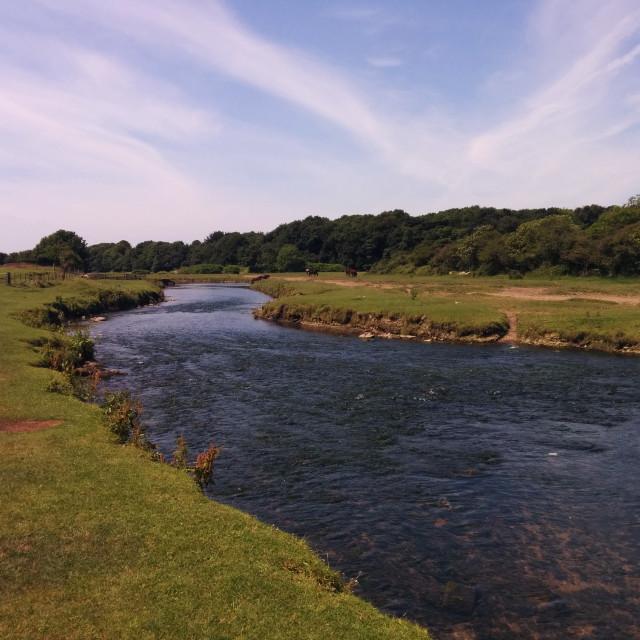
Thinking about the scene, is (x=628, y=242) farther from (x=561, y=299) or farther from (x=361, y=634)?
(x=361, y=634)

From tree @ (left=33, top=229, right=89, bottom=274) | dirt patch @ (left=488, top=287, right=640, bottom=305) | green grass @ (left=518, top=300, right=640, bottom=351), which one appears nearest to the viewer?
green grass @ (left=518, top=300, right=640, bottom=351)

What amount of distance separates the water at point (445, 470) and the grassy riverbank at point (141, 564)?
7.83 feet

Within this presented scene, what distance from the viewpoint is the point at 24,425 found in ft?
67.1

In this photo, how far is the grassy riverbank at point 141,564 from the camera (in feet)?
33.1

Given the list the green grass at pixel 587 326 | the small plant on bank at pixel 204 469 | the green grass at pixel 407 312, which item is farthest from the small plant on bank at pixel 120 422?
the green grass at pixel 587 326

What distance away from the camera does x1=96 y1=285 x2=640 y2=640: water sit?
13.4m

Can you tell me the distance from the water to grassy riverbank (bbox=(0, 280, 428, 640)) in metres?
2.39

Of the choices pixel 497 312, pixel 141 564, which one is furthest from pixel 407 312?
pixel 141 564

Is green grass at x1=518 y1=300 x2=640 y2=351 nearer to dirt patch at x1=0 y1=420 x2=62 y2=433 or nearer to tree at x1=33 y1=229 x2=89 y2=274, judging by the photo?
dirt patch at x1=0 y1=420 x2=62 y2=433

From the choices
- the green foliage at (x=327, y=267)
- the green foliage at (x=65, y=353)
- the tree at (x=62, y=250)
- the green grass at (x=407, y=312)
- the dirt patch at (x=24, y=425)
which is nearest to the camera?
the dirt patch at (x=24, y=425)

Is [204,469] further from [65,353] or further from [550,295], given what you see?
[550,295]

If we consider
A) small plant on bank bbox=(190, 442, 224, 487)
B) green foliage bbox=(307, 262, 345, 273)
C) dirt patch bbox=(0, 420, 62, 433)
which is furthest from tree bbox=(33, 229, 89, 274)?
small plant on bank bbox=(190, 442, 224, 487)

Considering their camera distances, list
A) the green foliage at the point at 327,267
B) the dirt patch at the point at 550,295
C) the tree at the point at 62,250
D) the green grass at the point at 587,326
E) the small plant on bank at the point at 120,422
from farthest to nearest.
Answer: the green foliage at the point at 327,267
the tree at the point at 62,250
the dirt patch at the point at 550,295
the green grass at the point at 587,326
the small plant on bank at the point at 120,422

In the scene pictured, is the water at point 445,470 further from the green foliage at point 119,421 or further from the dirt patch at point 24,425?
the dirt patch at point 24,425
